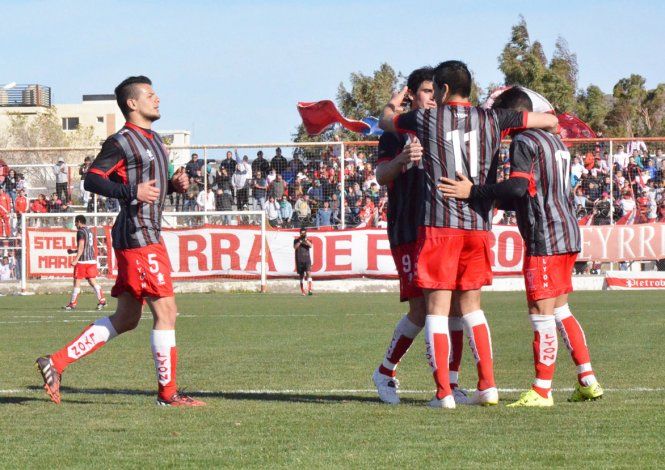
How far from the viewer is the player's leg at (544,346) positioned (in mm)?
7559

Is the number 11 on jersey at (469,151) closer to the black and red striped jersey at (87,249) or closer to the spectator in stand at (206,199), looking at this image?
the black and red striped jersey at (87,249)

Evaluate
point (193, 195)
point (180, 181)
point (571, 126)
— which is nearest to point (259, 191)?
point (193, 195)

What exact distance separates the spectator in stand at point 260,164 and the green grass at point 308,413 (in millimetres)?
17099

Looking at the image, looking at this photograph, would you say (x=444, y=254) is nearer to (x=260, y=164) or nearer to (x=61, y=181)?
(x=260, y=164)

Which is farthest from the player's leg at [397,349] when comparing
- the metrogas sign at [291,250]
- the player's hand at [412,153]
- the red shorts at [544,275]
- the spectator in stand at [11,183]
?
the spectator in stand at [11,183]

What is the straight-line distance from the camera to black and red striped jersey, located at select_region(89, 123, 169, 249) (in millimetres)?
7824

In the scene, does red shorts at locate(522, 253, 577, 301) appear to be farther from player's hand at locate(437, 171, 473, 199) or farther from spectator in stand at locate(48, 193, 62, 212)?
spectator in stand at locate(48, 193, 62, 212)

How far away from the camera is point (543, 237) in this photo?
7.69 meters

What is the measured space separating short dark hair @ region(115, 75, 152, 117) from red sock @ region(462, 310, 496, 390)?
9.00 ft

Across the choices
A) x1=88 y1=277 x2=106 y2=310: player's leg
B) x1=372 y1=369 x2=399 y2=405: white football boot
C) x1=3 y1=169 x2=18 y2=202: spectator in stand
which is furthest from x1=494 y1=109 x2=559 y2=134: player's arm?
x1=3 y1=169 x2=18 y2=202: spectator in stand

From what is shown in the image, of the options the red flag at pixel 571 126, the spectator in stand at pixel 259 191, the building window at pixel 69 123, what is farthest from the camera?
the building window at pixel 69 123

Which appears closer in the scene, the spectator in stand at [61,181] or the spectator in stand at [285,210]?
the spectator in stand at [285,210]

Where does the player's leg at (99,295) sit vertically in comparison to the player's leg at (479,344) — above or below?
below

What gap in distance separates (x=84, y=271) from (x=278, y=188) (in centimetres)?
868
